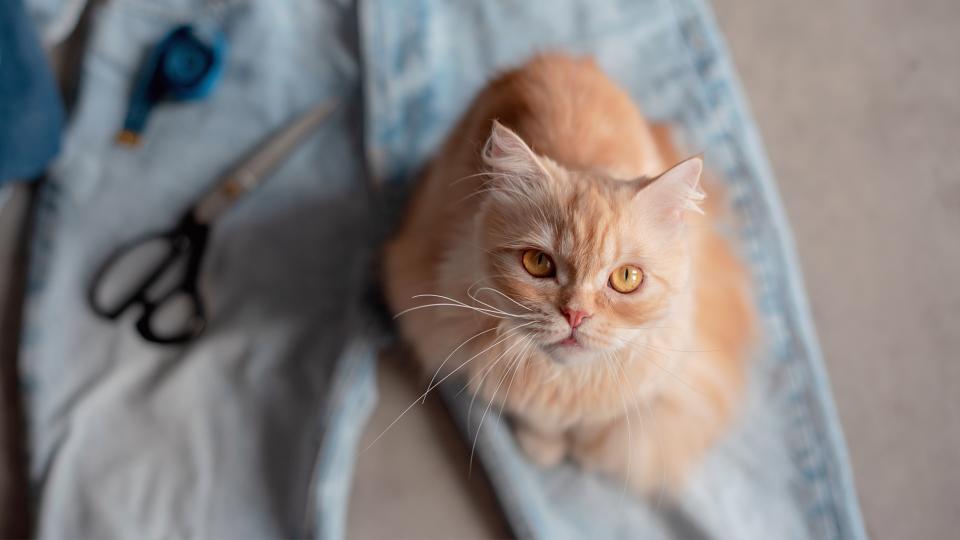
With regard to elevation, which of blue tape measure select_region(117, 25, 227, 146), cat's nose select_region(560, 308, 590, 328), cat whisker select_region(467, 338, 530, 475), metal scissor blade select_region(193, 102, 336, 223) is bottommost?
cat whisker select_region(467, 338, 530, 475)

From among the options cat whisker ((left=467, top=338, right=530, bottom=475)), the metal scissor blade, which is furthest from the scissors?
cat whisker ((left=467, top=338, right=530, bottom=475))

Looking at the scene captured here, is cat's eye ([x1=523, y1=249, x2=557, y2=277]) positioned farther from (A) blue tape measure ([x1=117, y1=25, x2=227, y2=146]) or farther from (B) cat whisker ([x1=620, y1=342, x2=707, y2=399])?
(A) blue tape measure ([x1=117, y1=25, x2=227, y2=146])

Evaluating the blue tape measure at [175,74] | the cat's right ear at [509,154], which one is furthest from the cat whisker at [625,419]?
the blue tape measure at [175,74]

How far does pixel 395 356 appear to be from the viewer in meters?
1.33

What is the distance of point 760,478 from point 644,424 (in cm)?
27

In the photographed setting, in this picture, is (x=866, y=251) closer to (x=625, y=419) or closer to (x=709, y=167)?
(x=709, y=167)

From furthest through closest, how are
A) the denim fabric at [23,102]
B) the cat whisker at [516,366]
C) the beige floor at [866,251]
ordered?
the beige floor at [866,251] < the denim fabric at [23,102] < the cat whisker at [516,366]

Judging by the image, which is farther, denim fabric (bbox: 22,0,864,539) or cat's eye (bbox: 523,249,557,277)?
denim fabric (bbox: 22,0,864,539)

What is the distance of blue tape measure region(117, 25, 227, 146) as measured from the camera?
1351 mm

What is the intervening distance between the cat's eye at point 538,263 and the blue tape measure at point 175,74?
0.85 metres

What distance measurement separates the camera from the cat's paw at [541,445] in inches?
47.3

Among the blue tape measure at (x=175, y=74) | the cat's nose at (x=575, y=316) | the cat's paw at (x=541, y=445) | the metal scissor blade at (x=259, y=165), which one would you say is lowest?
the cat's paw at (x=541, y=445)

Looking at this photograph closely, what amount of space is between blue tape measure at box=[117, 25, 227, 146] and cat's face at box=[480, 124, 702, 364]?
771mm

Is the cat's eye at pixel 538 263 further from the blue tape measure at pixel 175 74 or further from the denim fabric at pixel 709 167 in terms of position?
the blue tape measure at pixel 175 74
